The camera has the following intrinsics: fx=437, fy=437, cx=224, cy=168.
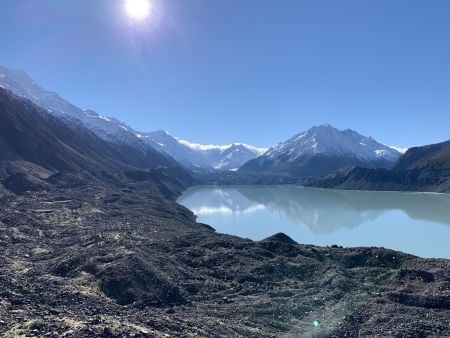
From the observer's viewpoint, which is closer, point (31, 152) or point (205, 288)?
point (205, 288)

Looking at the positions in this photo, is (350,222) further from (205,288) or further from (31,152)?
(31,152)

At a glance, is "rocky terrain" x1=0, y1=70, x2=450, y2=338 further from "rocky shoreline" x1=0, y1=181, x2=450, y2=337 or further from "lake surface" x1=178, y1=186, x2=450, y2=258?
"lake surface" x1=178, y1=186, x2=450, y2=258

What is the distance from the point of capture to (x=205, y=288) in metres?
35.6

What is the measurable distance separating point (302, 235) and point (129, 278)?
61468mm

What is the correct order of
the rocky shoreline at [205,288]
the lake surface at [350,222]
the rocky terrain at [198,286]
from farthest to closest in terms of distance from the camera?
the lake surface at [350,222]
the rocky terrain at [198,286]
the rocky shoreline at [205,288]

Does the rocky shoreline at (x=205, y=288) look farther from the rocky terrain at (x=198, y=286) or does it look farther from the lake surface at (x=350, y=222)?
the lake surface at (x=350, y=222)

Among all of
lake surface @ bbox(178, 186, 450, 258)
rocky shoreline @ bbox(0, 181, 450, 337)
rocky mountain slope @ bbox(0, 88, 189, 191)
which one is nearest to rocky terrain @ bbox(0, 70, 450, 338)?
rocky shoreline @ bbox(0, 181, 450, 337)

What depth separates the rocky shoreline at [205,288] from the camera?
82.1 feet

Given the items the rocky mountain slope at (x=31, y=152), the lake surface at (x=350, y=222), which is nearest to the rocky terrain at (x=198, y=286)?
the lake surface at (x=350, y=222)

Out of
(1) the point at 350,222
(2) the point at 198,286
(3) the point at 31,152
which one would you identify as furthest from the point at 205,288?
(3) the point at 31,152

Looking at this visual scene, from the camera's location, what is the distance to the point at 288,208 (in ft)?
485

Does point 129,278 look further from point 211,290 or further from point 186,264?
point 186,264

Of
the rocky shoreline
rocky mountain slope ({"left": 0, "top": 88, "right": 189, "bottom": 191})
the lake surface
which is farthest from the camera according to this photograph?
rocky mountain slope ({"left": 0, "top": 88, "right": 189, "bottom": 191})

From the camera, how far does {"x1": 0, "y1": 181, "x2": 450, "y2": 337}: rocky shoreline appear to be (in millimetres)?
25031
